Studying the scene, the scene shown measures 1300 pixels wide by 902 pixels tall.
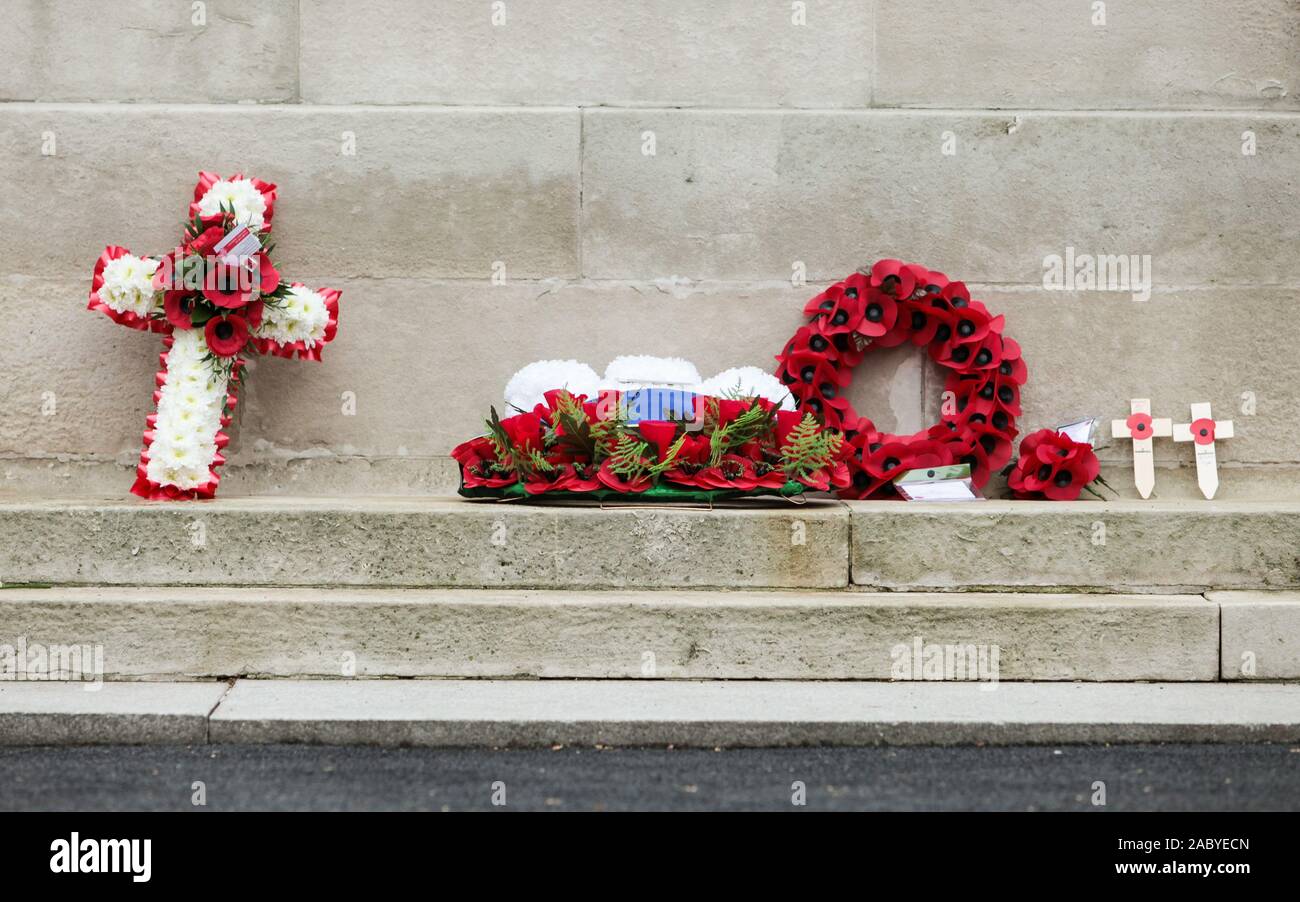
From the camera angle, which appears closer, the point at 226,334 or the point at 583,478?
the point at 583,478

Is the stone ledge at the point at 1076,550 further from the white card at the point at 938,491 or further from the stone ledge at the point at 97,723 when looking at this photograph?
the stone ledge at the point at 97,723

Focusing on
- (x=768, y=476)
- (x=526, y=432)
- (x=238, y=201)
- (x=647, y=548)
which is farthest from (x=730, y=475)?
(x=238, y=201)

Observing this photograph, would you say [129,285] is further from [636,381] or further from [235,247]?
[636,381]

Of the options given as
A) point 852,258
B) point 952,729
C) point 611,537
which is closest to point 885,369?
point 852,258

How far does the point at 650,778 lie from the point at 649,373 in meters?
2.83

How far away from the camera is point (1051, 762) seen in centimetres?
475

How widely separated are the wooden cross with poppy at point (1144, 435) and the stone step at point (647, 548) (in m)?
1.48

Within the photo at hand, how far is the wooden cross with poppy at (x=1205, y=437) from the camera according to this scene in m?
7.61

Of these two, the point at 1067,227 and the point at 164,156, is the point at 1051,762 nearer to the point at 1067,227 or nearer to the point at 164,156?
the point at 1067,227

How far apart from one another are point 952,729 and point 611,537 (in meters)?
1.72

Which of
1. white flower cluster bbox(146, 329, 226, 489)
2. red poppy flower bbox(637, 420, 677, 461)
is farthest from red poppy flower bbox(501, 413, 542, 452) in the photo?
white flower cluster bbox(146, 329, 226, 489)

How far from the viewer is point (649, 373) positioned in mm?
6953

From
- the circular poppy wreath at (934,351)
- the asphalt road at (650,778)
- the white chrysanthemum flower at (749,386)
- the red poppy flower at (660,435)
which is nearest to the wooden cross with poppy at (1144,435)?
the circular poppy wreath at (934,351)

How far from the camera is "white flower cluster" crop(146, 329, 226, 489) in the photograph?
6.72 m
